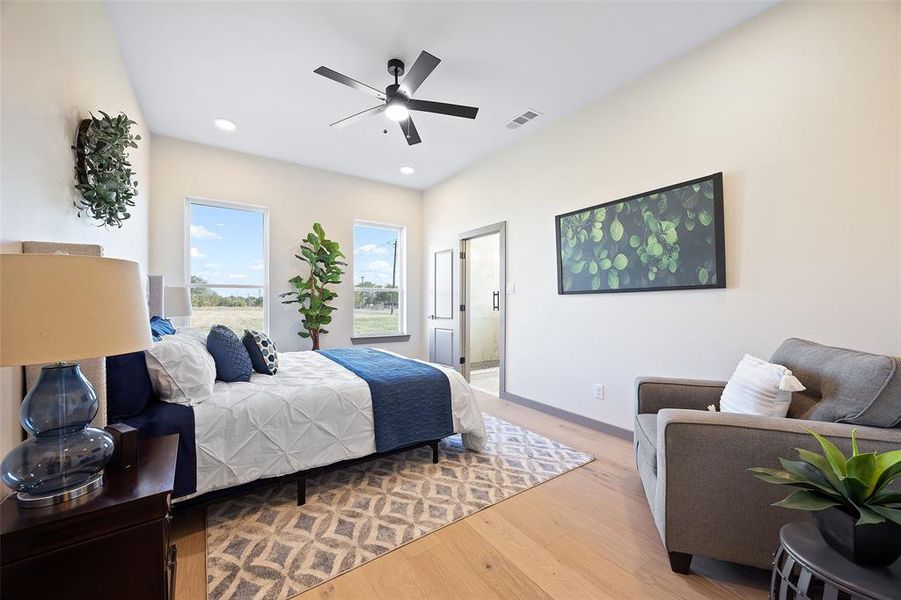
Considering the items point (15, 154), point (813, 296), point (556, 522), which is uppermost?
point (15, 154)

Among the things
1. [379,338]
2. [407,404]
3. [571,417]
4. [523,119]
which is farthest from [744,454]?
[379,338]

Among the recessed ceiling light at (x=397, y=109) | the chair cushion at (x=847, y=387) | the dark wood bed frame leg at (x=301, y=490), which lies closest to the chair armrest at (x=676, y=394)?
the chair cushion at (x=847, y=387)

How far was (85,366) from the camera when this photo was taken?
142 cm

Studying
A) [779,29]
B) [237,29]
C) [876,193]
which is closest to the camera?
[876,193]

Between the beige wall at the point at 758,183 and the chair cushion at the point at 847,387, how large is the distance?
20.0 inches

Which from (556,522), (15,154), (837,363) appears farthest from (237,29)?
(837,363)

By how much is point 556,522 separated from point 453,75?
3.25m

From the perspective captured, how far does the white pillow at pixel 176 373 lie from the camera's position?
5.90ft

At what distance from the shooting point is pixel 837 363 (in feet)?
5.18

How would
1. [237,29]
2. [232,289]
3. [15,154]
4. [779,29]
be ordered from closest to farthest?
1. [15,154]
2. [779,29]
3. [237,29]
4. [232,289]

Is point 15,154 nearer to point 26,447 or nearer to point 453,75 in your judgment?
point 26,447

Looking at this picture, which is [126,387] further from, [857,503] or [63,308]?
[857,503]

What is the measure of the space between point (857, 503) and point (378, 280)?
514cm

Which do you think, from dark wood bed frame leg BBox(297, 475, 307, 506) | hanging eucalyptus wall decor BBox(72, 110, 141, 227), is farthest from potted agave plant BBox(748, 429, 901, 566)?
hanging eucalyptus wall decor BBox(72, 110, 141, 227)
